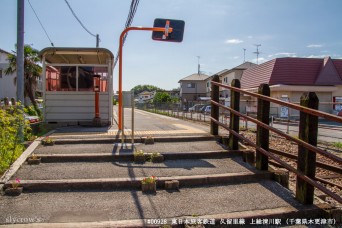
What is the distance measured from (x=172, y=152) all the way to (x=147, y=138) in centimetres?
99

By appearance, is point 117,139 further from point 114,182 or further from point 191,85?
point 191,85

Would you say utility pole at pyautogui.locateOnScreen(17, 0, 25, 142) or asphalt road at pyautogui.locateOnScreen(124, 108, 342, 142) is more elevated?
utility pole at pyautogui.locateOnScreen(17, 0, 25, 142)

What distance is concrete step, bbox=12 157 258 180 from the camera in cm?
475

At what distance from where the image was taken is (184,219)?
358cm

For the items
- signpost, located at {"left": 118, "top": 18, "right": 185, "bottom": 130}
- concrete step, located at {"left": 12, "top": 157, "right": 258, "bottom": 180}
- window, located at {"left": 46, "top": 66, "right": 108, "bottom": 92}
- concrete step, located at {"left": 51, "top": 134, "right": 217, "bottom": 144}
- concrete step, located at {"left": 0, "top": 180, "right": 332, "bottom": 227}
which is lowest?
concrete step, located at {"left": 0, "top": 180, "right": 332, "bottom": 227}

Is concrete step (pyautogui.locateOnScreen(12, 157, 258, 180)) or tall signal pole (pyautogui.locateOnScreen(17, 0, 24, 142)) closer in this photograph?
concrete step (pyautogui.locateOnScreen(12, 157, 258, 180))

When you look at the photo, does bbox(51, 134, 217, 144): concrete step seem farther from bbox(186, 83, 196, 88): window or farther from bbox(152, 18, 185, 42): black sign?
bbox(186, 83, 196, 88): window

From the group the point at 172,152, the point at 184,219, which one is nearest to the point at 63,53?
the point at 172,152

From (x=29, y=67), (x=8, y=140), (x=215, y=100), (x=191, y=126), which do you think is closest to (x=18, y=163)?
(x=8, y=140)

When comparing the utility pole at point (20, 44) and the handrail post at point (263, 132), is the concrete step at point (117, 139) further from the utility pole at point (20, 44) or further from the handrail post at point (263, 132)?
the handrail post at point (263, 132)

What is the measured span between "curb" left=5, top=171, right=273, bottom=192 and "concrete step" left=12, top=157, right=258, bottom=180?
0.21 m

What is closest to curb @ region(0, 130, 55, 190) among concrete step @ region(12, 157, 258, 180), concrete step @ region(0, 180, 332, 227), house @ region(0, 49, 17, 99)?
concrete step @ region(12, 157, 258, 180)

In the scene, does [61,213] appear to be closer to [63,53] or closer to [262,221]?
[262,221]

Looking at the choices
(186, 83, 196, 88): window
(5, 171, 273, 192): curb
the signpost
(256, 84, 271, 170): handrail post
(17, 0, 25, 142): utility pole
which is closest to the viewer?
(5, 171, 273, 192): curb
